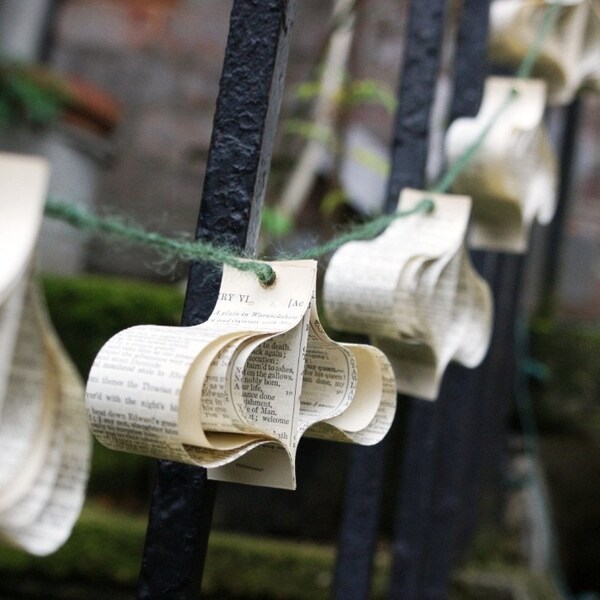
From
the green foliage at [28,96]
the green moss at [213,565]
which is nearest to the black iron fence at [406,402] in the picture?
the green moss at [213,565]

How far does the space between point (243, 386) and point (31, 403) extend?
7.6 inches

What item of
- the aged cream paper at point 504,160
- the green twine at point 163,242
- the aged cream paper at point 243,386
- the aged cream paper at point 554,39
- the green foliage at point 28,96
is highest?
the green foliage at point 28,96

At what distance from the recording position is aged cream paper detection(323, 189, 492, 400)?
28.8 inches

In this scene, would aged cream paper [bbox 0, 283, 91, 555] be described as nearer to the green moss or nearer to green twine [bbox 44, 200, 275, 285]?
green twine [bbox 44, 200, 275, 285]

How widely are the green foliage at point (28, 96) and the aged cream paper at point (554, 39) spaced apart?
57.2 inches

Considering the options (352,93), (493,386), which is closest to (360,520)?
(493,386)

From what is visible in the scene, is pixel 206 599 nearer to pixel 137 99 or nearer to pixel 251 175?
pixel 251 175

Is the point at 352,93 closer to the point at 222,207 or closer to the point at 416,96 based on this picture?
the point at 416,96

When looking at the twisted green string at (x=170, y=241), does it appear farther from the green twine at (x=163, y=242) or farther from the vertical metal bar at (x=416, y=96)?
the vertical metal bar at (x=416, y=96)

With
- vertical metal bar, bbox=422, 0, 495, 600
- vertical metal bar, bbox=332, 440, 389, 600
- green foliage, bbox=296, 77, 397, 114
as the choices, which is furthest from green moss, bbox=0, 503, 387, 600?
green foliage, bbox=296, 77, 397, 114

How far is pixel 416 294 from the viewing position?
29.3 inches

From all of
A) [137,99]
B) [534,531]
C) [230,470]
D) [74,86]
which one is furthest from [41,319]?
[137,99]

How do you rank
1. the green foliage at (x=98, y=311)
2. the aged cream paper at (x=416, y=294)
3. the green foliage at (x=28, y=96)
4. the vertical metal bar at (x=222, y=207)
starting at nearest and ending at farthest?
the vertical metal bar at (x=222, y=207)
the aged cream paper at (x=416, y=294)
the green foliage at (x=98, y=311)
the green foliage at (x=28, y=96)

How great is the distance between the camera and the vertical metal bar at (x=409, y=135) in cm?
95
